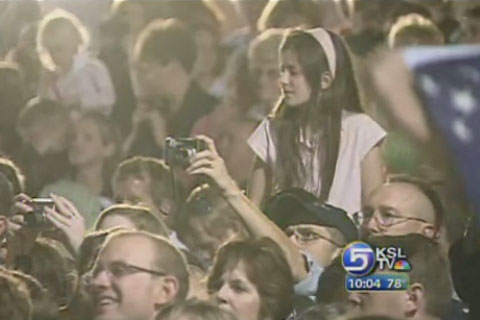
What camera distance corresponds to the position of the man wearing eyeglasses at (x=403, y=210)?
2.01m

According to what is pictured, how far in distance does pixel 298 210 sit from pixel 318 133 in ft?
0.70

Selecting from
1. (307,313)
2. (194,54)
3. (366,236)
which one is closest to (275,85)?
(194,54)

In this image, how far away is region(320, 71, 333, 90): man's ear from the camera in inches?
79.7

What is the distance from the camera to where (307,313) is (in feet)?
6.68

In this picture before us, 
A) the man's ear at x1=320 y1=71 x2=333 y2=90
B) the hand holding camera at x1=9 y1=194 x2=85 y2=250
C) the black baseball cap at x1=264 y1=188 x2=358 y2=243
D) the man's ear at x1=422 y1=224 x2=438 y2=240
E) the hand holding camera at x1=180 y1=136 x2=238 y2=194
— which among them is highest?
the man's ear at x1=320 y1=71 x2=333 y2=90

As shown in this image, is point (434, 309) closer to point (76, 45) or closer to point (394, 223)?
point (394, 223)

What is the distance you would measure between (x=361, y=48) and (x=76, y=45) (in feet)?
2.54

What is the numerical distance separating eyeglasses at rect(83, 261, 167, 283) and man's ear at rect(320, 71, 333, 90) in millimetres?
663

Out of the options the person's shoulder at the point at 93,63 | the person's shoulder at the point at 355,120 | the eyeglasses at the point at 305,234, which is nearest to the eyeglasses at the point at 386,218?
the eyeglasses at the point at 305,234

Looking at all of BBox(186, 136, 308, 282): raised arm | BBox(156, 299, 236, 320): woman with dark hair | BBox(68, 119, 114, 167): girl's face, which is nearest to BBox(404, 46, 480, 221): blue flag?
BBox(186, 136, 308, 282): raised arm

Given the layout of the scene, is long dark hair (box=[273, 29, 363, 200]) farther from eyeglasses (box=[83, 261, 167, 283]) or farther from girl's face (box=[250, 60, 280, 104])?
eyeglasses (box=[83, 261, 167, 283])

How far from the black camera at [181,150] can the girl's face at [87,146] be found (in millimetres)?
158

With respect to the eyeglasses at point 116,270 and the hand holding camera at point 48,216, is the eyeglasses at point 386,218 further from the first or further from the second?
the hand holding camera at point 48,216

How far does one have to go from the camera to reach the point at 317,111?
204 centimetres
